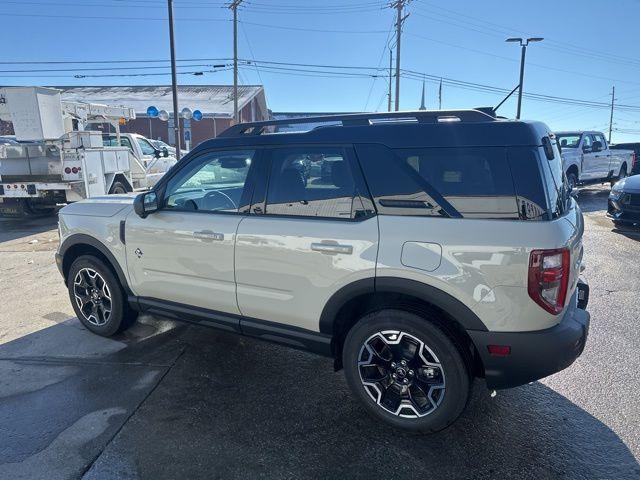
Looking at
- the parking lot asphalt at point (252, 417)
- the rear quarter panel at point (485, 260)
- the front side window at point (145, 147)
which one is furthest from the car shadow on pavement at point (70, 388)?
the front side window at point (145, 147)

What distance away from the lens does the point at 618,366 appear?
359 centimetres

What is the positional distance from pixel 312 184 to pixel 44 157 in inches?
367

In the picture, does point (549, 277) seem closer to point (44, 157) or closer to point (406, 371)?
point (406, 371)

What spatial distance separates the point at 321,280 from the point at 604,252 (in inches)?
251

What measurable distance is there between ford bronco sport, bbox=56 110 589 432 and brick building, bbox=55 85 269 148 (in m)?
29.1

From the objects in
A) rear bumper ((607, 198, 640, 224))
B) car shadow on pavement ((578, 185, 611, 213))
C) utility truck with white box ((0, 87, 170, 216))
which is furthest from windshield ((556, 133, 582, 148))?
utility truck with white box ((0, 87, 170, 216))

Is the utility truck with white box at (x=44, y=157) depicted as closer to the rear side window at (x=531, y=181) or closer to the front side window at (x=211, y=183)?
the front side window at (x=211, y=183)

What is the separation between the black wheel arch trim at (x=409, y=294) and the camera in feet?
8.17

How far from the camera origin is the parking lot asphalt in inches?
98.3

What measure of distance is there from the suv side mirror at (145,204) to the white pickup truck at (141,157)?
8921 mm

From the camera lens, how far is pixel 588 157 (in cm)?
1420

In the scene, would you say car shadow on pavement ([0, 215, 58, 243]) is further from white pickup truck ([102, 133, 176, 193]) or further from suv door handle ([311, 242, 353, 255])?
suv door handle ([311, 242, 353, 255])

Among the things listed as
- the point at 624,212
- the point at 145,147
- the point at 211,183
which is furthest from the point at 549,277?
the point at 145,147

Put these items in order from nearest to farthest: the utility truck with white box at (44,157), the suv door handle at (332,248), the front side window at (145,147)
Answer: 1. the suv door handle at (332,248)
2. the utility truck with white box at (44,157)
3. the front side window at (145,147)
